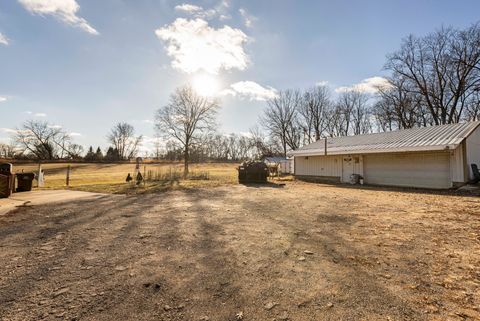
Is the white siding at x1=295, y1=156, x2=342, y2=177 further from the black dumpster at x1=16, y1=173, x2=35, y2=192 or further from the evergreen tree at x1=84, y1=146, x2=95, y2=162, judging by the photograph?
the evergreen tree at x1=84, y1=146, x2=95, y2=162

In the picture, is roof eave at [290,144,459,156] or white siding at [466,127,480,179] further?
white siding at [466,127,480,179]

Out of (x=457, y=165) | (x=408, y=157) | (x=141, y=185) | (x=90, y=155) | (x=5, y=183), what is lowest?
(x=141, y=185)

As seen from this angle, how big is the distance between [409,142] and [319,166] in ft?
24.0

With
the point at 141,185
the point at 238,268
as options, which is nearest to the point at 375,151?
the point at 141,185

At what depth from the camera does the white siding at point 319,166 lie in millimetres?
20525

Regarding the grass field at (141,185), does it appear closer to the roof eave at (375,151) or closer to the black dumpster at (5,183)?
the black dumpster at (5,183)

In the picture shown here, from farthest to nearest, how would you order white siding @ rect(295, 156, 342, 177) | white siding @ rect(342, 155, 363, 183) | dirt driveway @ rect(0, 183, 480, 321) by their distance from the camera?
white siding @ rect(295, 156, 342, 177)
white siding @ rect(342, 155, 363, 183)
dirt driveway @ rect(0, 183, 480, 321)

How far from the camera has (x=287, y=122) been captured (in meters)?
46.9

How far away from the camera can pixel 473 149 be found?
15.0 meters

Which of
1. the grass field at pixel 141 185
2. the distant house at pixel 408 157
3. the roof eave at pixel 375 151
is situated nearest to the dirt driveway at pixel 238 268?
the grass field at pixel 141 185

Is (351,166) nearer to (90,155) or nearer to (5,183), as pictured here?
(5,183)

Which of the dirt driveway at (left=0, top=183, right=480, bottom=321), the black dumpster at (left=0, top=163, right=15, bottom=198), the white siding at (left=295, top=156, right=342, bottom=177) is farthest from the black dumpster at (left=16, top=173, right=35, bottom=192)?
the white siding at (left=295, top=156, right=342, bottom=177)

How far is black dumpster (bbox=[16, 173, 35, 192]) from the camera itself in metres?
12.4

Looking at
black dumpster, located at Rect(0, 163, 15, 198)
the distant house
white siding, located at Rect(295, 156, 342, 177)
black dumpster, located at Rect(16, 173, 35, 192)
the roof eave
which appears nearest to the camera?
black dumpster, located at Rect(0, 163, 15, 198)
